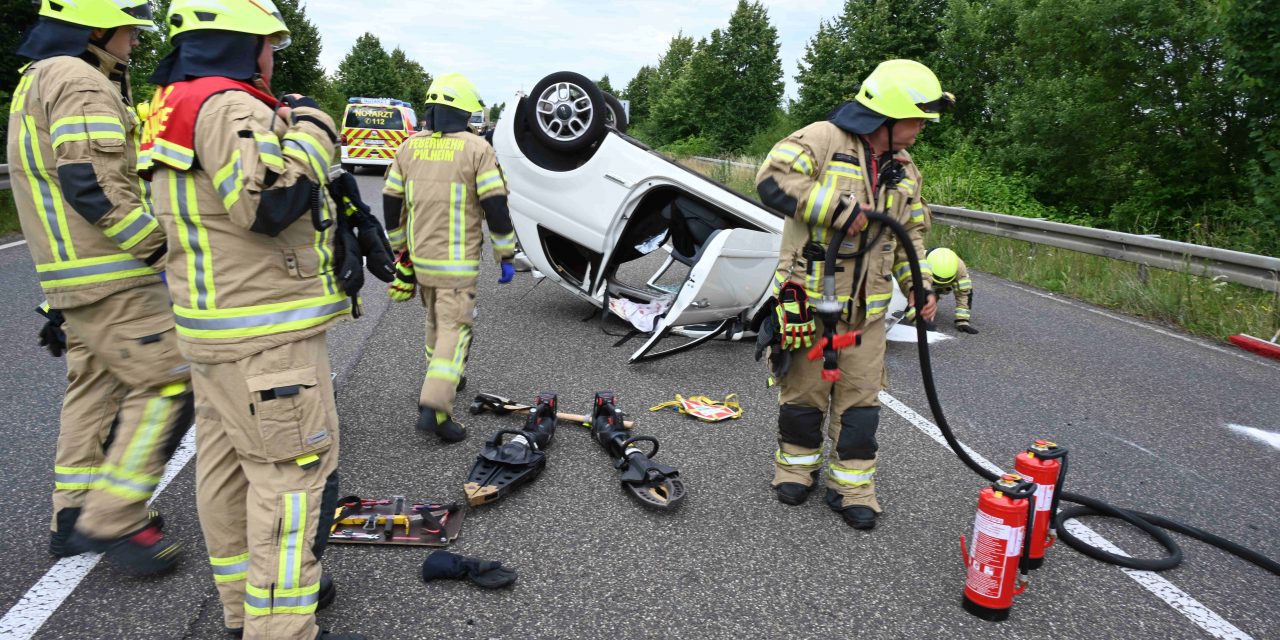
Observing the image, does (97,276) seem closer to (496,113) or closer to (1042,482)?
(1042,482)

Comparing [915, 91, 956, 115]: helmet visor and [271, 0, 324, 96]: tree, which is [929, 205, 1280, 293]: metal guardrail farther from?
[271, 0, 324, 96]: tree

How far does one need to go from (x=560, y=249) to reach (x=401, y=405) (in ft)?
8.64

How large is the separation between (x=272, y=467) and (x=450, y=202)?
242 cm

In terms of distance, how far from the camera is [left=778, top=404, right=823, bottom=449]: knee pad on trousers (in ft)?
11.9

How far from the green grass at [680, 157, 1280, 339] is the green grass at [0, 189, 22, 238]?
9.22 m

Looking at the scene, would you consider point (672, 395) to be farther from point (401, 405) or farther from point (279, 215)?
point (279, 215)

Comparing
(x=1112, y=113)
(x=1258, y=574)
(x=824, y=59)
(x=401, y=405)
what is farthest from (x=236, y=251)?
(x=824, y=59)

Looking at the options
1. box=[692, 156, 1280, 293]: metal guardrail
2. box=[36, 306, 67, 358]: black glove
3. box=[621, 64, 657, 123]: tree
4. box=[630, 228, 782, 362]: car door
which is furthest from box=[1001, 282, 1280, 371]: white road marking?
box=[621, 64, 657, 123]: tree

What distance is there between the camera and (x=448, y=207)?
4.41 m

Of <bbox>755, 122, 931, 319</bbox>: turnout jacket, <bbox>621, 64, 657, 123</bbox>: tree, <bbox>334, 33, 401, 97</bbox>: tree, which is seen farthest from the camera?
<bbox>621, 64, 657, 123</bbox>: tree

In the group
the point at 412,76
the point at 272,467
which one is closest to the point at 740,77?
the point at 272,467

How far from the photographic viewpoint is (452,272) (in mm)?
4457

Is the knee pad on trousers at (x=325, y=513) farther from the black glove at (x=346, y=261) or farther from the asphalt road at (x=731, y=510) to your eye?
the black glove at (x=346, y=261)

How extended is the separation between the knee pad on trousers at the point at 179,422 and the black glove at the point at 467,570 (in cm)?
112
